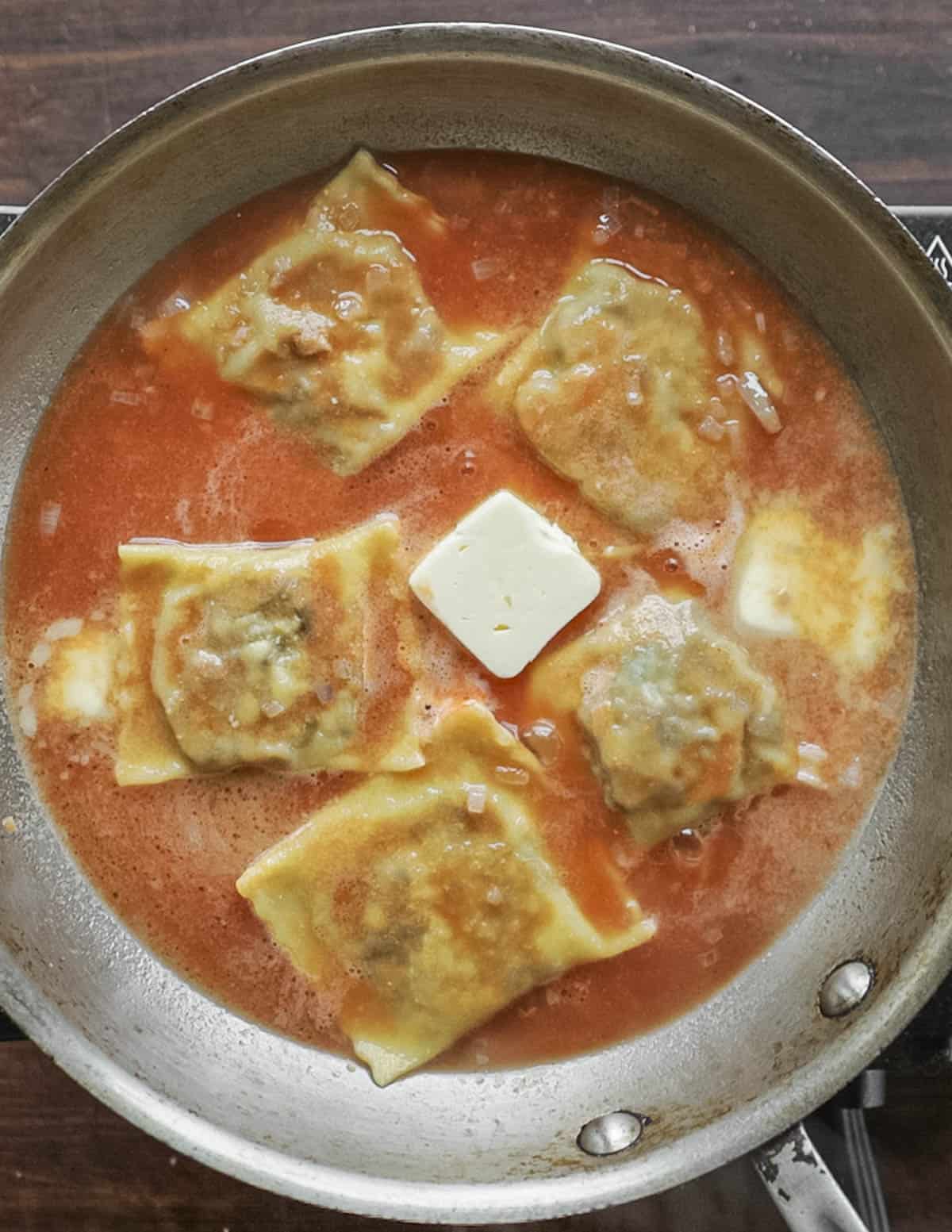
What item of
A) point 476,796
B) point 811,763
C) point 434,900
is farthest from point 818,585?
point 434,900

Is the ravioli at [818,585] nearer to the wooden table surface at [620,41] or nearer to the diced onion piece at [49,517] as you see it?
the wooden table surface at [620,41]

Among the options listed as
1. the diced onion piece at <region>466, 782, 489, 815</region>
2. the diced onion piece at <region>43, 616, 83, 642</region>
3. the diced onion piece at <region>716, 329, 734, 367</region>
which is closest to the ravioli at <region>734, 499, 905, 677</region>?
the diced onion piece at <region>716, 329, 734, 367</region>

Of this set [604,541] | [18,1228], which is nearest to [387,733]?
[604,541]

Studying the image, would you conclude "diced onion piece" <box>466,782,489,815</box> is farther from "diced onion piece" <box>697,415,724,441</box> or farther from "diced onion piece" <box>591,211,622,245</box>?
"diced onion piece" <box>591,211,622,245</box>

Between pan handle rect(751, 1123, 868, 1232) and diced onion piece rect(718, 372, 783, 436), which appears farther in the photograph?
diced onion piece rect(718, 372, 783, 436)

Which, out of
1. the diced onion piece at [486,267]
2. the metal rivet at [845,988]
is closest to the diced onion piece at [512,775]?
the metal rivet at [845,988]
